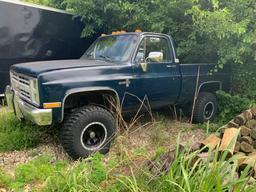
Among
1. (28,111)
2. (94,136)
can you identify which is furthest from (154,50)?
(28,111)

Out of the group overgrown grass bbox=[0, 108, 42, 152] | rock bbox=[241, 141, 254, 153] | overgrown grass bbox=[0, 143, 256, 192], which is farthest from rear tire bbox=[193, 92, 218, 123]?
overgrown grass bbox=[0, 108, 42, 152]

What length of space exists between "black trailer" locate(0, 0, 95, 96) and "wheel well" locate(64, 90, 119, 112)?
338 centimetres

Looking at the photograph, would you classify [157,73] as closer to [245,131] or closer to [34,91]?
[245,131]

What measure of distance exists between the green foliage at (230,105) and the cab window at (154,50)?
158 cm

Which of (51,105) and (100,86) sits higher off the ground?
(100,86)

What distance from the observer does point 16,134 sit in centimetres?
517

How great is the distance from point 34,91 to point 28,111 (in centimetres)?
30

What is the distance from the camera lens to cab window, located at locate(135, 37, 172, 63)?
5412 mm

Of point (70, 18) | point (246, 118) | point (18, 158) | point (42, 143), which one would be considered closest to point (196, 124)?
point (246, 118)

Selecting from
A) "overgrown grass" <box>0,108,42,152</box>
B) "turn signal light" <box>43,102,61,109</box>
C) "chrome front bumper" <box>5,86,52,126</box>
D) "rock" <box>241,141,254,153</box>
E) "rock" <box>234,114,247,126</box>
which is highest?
"turn signal light" <box>43,102,61,109</box>

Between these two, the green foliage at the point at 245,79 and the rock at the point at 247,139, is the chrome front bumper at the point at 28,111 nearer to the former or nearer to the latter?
the rock at the point at 247,139

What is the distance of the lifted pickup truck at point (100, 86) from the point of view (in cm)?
447

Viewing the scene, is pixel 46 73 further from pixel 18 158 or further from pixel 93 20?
pixel 93 20

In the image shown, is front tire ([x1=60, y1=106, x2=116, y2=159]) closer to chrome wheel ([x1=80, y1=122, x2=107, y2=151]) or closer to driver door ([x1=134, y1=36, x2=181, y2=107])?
chrome wheel ([x1=80, y1=122, x2=107, y2=151])
